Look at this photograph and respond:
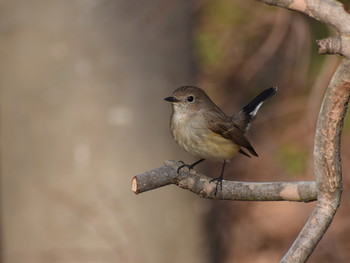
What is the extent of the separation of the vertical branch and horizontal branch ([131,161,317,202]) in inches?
6.8

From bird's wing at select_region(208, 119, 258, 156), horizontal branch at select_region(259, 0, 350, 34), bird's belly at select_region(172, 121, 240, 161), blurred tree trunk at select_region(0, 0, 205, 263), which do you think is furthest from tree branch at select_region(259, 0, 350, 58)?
blurred tree trunk at select_region(0, 0, 205, 263)

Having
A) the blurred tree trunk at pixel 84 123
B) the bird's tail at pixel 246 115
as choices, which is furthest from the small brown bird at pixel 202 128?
the blurred tree trunk at pixel 84 123

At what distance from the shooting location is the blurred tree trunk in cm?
598

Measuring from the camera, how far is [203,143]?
423 centimetres

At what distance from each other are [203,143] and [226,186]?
4.48 feet

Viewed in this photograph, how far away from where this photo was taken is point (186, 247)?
21.3ft

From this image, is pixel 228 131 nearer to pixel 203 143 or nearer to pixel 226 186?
pixel 203 143

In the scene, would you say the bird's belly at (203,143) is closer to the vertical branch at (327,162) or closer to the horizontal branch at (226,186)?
the horizontal branch at (226,186)

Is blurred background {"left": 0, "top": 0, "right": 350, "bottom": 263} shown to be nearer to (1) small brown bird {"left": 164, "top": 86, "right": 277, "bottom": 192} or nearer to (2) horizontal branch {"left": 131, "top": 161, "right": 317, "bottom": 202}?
(1) small brown bird {"left": 164, "top": 86, "right": 277, "bottom": 192}

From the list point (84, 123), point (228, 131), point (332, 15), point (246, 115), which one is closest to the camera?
point (332, 15)

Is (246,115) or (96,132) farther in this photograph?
(96,132)

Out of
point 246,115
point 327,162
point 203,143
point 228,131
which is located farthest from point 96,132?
point 327,162

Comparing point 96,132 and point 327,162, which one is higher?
point 96,132

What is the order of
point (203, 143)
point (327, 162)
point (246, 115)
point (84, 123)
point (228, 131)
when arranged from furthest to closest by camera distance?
point (84, 123) → point (246, 115) → point (228, 131) → point (203, 143) → point (327, 162)
